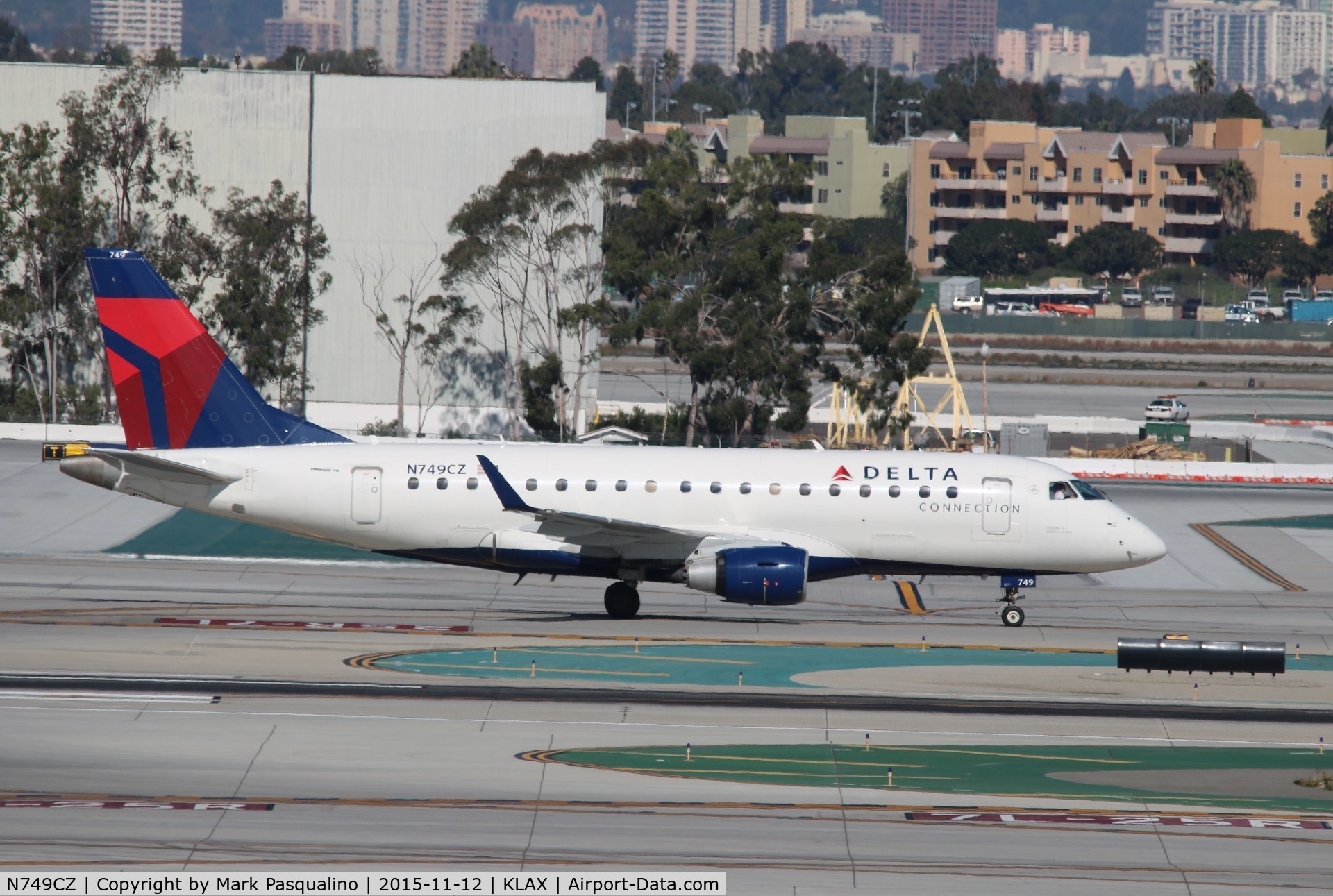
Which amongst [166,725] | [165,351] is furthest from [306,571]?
[166,725]

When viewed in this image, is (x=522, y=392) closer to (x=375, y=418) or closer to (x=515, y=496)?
(x=375, y=418)

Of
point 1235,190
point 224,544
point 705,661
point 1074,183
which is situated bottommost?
point 224,544

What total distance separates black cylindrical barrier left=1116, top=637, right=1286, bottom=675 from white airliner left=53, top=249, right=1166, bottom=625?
492 centimetres

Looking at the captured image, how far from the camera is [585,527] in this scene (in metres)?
33.8

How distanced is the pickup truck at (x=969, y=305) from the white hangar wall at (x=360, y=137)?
84638 mm

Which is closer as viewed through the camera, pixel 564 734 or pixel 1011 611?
pixel 564 734

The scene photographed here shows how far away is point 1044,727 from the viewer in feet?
85.9

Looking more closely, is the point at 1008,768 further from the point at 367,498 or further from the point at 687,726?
the point at 367,498

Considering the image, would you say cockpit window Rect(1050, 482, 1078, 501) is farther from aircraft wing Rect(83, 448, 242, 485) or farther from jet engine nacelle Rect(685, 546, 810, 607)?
aircraft wing Rect(83, 448, 242, 485)

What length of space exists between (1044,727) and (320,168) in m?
59.2

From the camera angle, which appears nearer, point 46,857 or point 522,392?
point 46,857

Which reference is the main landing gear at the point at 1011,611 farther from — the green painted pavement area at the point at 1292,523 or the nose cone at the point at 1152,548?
the green painted pavement area at the point at 1292,523

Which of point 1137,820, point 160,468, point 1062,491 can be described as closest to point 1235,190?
point 1062,491

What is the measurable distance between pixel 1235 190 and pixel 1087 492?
501 feet
